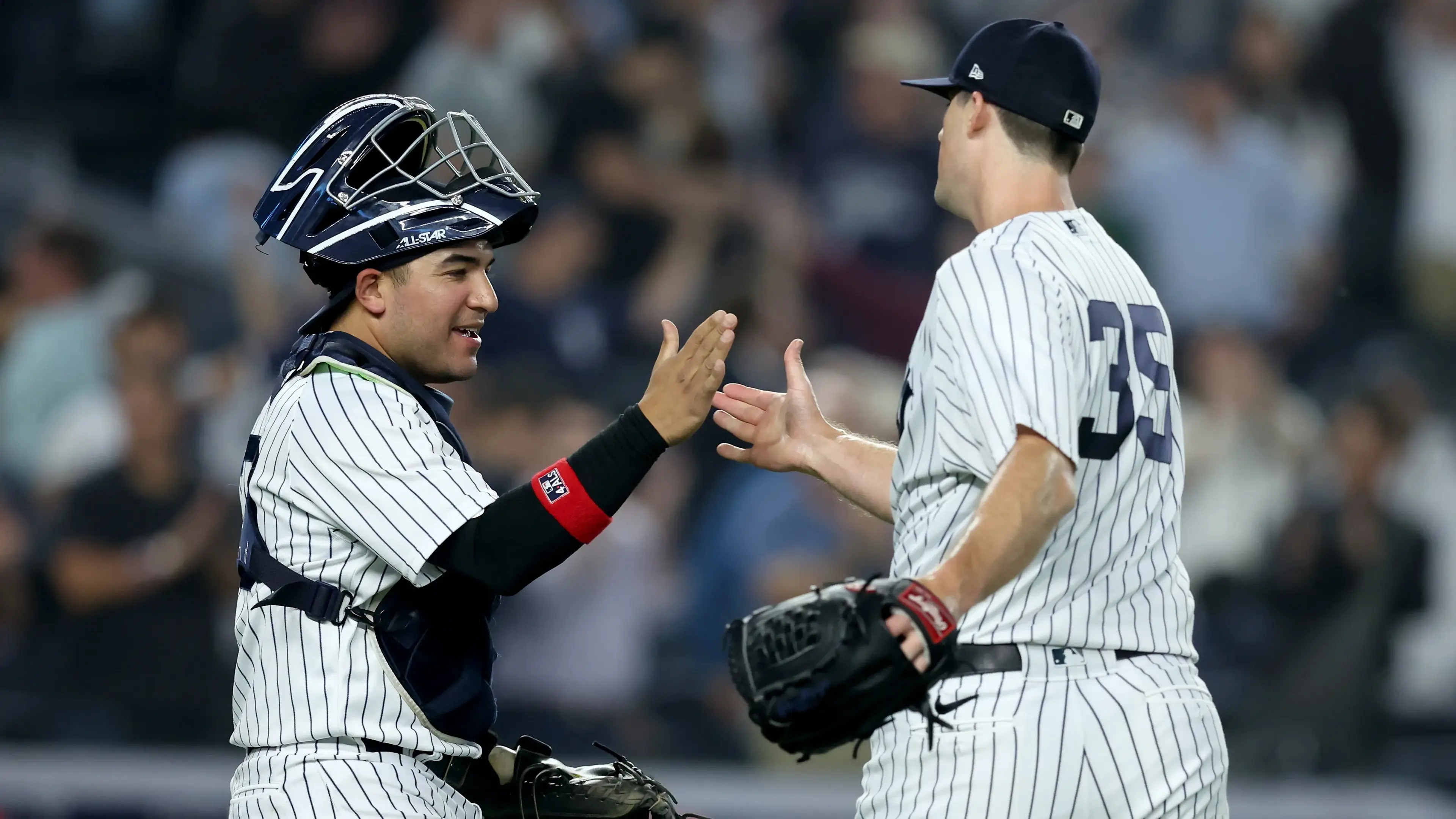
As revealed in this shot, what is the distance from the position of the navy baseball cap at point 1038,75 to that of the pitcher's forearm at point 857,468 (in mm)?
773

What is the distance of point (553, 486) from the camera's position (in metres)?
2.76

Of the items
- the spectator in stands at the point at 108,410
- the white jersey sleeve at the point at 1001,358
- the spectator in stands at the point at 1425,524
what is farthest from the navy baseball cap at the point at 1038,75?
the spectator in stands at the point at 108,410

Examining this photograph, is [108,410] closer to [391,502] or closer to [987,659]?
[391,502]

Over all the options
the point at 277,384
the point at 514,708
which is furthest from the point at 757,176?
the point at 277,384

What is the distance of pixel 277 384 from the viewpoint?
3008mm

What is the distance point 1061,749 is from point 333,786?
123 cm

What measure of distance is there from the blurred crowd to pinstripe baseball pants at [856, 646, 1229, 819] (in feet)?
13.7

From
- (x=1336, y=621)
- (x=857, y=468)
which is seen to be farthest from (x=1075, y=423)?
(x=1336, y=621)

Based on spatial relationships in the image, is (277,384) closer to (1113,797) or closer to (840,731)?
(840,731)

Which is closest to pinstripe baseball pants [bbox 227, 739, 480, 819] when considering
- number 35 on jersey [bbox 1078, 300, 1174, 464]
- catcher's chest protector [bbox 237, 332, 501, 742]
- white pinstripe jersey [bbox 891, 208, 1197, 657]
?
catcher's chest protector [bbox 237, 332, 501, 742]

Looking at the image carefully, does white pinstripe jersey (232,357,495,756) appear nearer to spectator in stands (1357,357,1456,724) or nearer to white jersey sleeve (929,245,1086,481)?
white jersey sleeve (929,245,1086,481)

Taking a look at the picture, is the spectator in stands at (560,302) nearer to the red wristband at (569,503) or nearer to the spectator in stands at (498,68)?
the spectator in stands at (498,68)

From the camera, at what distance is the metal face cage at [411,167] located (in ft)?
9.75

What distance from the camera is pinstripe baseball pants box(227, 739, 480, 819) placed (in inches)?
106
